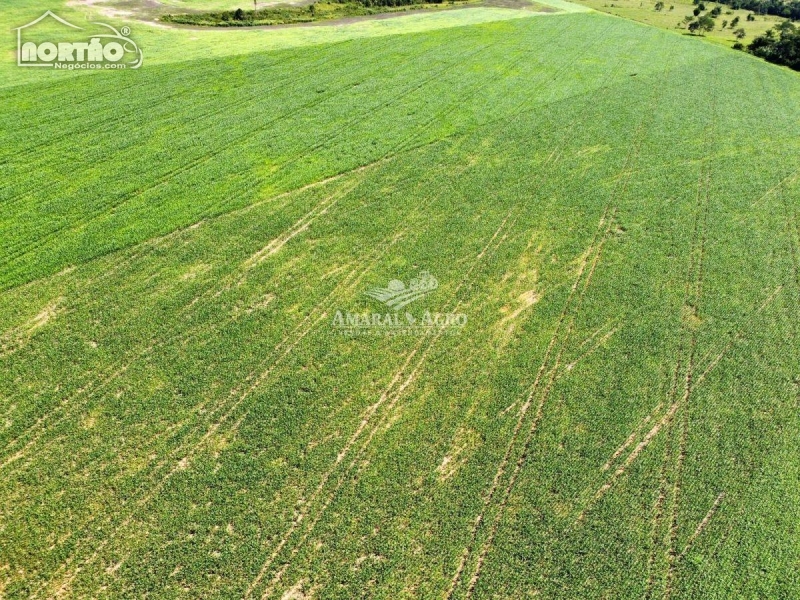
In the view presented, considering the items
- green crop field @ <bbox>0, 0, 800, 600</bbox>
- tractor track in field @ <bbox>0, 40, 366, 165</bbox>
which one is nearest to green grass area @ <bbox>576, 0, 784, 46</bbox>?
green crop field @ <bbox>0, 0, 800, 600</bbox>

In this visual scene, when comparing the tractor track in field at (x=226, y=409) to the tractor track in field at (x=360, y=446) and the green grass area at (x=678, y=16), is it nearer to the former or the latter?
the tractor track in field at (x=360, y=446)

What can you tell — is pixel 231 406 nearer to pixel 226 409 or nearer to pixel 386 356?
pixel 226 409

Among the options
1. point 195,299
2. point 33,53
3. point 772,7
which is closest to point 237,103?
point 195,299

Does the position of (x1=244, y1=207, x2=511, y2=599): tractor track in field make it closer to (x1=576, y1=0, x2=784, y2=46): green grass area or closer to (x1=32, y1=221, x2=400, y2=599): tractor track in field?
(x1=32, y1=221, x2=400, y2=599): tractor track in field

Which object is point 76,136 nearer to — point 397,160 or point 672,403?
point 397,160

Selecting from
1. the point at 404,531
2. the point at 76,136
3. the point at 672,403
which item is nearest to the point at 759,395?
the point at 672,403

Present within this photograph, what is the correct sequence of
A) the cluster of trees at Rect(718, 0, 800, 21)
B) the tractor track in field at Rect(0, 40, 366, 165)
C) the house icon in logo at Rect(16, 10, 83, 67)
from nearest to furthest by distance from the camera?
the tractor track in field at Rect(0, 40, 366, 165), the house icon in logo at Rect(16, 10, 83, 67), the cluster of trees at Rect(718, 0, 800, 21)
